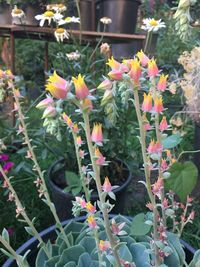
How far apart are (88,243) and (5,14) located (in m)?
1.75

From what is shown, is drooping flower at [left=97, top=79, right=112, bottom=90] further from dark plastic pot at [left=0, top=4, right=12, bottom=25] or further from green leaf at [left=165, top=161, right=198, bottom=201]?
dark plastic pot at [left=0, top=4, right=12, bottom=25]

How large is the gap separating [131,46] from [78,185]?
393 centimetres

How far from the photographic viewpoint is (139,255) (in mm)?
856

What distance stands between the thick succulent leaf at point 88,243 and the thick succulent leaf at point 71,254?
30 mm

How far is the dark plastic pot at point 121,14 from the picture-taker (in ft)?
7.81

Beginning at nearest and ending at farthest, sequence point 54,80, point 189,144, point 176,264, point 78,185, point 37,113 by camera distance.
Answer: point 54,80, point 176,264, point 78,185, point 189,144, point 37,113

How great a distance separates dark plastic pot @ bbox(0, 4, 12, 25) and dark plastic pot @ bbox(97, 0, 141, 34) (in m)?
0.69

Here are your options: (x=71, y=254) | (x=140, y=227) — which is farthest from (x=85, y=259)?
(x=140, y=227)

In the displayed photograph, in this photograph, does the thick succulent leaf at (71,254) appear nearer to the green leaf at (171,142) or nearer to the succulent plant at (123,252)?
the succulent plant at (123,252)

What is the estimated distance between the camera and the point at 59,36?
1.52 m

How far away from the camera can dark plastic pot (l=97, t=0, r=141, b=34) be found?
2.38m

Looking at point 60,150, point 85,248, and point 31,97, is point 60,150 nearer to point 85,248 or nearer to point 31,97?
point 85,248

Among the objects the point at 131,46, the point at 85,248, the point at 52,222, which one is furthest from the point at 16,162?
the point at 131,46

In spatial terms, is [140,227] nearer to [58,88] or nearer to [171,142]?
[171,142]
